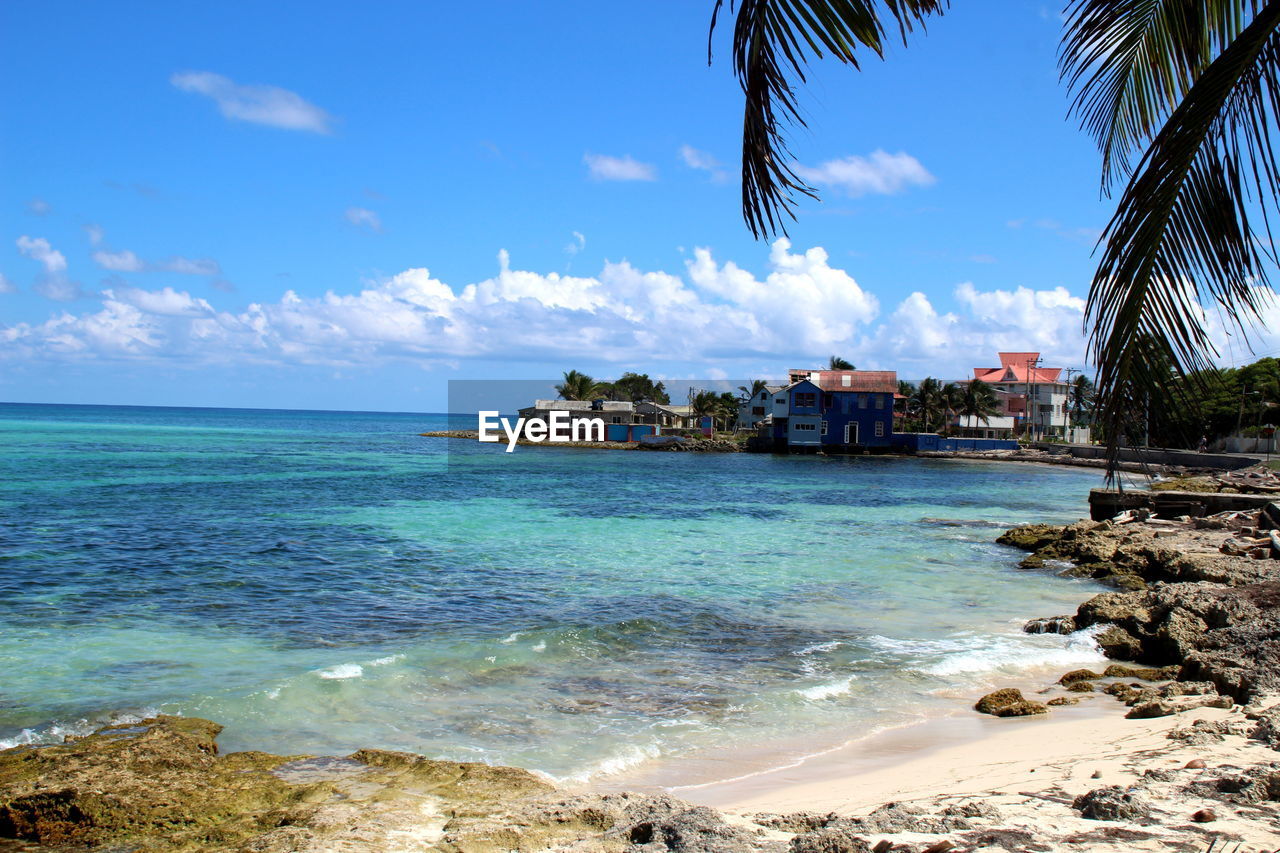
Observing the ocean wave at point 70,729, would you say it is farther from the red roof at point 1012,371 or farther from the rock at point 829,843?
the red roof at point 1012,371

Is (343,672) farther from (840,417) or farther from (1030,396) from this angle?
(1030,396)

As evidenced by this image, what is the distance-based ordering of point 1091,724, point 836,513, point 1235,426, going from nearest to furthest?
point 1091,724 < point 836,513 < point 1235,426

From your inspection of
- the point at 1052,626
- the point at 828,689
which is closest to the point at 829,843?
the point at 828,689

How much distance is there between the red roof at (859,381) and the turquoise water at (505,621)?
47.5 metres

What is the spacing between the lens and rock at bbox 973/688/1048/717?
29.2 feet

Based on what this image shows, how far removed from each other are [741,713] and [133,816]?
5.66 m

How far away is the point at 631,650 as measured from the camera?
472 inches

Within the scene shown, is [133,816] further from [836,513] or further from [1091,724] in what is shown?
[836,513]

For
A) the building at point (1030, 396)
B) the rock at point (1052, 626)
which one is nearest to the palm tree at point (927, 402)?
the building at point (1030, 396)

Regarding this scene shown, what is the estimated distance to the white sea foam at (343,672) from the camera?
10.3m

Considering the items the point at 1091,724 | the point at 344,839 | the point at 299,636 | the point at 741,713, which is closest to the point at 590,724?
the point at 741,713

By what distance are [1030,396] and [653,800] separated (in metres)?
101

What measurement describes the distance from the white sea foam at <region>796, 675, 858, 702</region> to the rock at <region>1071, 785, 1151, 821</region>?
4.58 metres

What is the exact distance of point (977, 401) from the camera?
9025 cm
